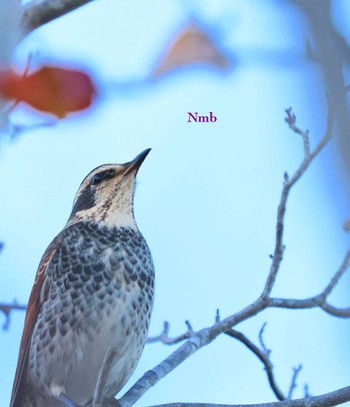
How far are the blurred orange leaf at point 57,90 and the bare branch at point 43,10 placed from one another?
26 centimetres

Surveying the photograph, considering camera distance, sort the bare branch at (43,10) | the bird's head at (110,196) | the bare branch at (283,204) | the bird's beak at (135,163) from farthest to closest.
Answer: the bird's head at (110,196)
the bird's beak at (135,163)
the bare branch at (283,204)
the bare branch at (43,10)

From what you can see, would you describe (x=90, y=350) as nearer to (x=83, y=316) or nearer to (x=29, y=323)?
(x=83, y=316)

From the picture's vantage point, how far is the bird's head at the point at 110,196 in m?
5.68

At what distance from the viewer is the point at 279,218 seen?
4465 mm

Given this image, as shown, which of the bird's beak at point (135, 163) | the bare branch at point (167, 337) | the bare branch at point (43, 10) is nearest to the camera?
the bare branch at point (43, 10)

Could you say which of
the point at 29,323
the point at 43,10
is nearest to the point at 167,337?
the point at 29,323

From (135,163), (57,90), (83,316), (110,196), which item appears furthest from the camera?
(110,196)

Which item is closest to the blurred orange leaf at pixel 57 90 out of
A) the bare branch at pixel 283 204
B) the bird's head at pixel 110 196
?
the bare branch at pixel 283 204

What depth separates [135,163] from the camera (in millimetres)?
5660

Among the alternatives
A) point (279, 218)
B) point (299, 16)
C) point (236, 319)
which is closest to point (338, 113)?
point (299, 16)

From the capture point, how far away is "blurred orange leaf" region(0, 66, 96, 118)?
3.88 metres

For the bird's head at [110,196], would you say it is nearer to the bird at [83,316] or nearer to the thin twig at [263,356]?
the bird at [83,316]

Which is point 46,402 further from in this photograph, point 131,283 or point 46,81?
point 46,81

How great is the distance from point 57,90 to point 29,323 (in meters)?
1.90
